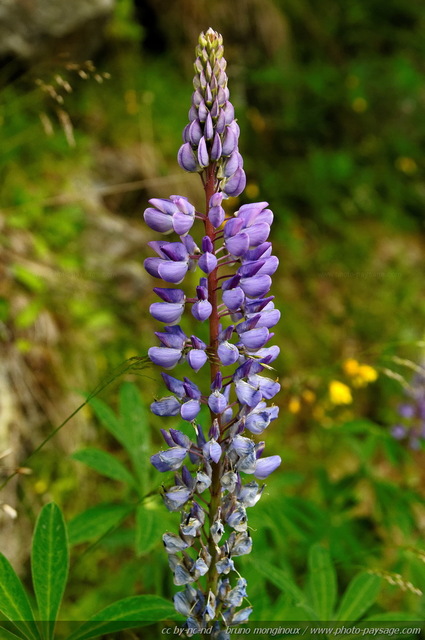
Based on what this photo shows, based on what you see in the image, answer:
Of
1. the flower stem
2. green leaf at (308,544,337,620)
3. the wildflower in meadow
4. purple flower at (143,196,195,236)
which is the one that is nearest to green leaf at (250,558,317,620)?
green leaf at (308,544,337,620)

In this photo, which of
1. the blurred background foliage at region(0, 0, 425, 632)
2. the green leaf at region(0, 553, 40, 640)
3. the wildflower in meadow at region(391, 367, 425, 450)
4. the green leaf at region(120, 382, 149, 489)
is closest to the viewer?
the green leaf at region(0, 553, 40, 640)

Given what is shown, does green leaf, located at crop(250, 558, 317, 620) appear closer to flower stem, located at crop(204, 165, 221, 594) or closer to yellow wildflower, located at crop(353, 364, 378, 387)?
flower stem, located at crop(204, 165, 221, 594)

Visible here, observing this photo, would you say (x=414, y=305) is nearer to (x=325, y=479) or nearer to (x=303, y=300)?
(x=303, y=300)

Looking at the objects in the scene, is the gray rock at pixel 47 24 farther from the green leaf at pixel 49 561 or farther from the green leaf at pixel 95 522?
the green leaf at pixel 49 561

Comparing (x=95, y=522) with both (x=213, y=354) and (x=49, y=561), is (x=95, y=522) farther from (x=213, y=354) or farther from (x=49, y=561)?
(x=213, y=354)

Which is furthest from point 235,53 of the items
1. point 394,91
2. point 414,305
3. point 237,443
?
point 237,443

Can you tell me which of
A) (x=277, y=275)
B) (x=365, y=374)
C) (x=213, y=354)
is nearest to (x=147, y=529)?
(x=213, y=354)
